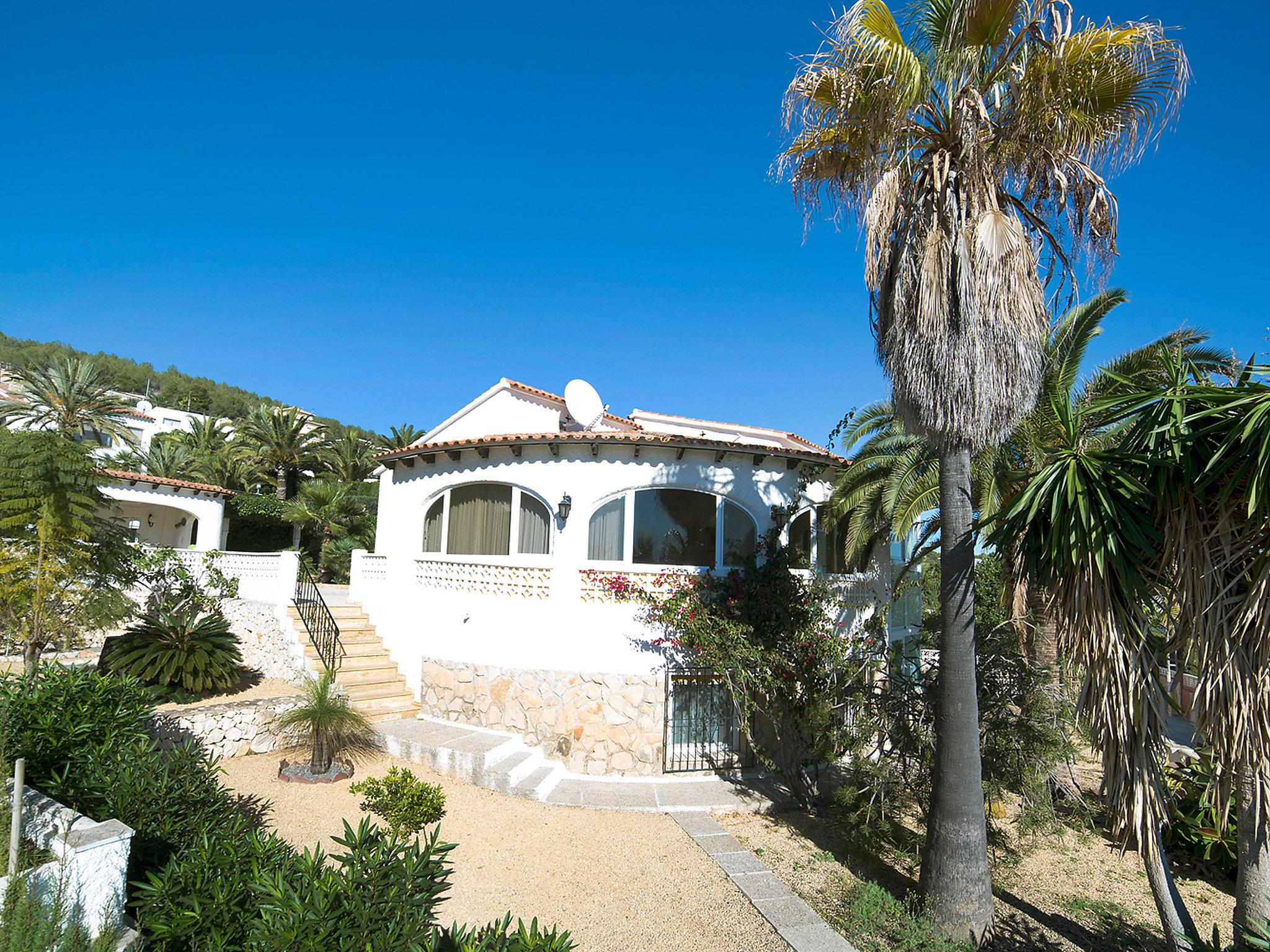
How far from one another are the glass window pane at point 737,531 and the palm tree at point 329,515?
2435 centimetres

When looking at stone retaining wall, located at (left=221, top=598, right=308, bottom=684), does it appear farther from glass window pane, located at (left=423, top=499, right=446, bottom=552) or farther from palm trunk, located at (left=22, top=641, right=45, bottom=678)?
palm trunk, located at (left=22, top=641, right=45, bottom=678)

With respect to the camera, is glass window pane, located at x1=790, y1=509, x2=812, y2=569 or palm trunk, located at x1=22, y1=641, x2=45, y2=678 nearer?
palm trunk, located at x1=22, y1=641, x2=45, y2=678

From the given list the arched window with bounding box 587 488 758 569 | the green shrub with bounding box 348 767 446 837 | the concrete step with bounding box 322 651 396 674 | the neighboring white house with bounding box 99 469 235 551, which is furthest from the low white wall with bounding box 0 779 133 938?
the neighboring white house with bounding box 99 469 235 551

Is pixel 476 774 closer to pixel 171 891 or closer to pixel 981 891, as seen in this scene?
pixel 171 891

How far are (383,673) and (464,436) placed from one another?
5.91 m

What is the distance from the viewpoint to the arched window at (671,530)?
12328 mm

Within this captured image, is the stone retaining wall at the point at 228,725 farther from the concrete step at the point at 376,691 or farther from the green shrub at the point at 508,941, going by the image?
the green shrub at the point at 508,941

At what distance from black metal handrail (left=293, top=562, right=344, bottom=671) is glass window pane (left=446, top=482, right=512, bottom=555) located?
329 centimetres

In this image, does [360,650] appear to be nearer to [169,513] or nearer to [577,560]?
[577,560]

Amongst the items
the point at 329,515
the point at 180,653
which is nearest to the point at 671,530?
the point at 180,653

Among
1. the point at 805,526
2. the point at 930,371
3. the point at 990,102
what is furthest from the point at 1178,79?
the point at 805,526

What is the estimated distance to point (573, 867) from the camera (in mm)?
8500

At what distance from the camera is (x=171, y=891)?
4.66 metres

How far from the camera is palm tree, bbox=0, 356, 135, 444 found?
111 feet
